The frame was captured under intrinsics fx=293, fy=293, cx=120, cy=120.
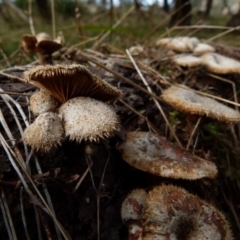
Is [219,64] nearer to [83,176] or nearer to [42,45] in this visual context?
[42,45]

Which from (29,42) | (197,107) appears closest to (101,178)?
(197,107)

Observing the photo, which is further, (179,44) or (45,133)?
(179,44)

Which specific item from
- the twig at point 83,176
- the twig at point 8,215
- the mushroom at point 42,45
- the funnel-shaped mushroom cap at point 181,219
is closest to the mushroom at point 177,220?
the funnel-shaped mushroom cap at point 181,219

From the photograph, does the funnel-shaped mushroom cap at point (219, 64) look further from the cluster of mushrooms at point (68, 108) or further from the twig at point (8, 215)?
the twig at point (8, 215)

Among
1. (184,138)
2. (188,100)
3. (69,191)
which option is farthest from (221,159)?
(69,191)

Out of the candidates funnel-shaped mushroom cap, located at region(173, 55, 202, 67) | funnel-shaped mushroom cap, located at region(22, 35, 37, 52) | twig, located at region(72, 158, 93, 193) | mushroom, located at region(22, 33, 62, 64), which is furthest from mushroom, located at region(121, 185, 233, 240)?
funnel-shaped mushroom cap, located at region(173, 55, 202, 67)

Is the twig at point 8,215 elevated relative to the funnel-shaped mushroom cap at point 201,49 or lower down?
lower down
